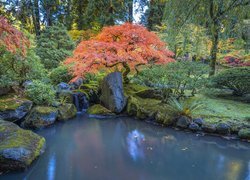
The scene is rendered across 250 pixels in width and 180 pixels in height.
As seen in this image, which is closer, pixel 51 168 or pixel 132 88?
pixel 51 168

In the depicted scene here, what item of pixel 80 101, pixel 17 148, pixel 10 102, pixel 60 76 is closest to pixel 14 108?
pixel 10 102

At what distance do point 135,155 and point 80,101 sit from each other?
3.92 m

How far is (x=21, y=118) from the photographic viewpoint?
5.79 meters

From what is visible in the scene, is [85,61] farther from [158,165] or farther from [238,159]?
[238,159]

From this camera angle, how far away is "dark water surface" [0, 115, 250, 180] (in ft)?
11.8

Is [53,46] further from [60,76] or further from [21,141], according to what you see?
[21,141]

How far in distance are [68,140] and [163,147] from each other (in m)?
2.13

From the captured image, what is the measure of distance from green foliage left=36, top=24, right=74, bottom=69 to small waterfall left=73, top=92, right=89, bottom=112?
140 inches

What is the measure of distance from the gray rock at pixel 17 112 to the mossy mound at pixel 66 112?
826 millimetres

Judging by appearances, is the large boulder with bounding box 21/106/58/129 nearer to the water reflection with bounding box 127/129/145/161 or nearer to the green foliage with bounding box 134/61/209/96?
the water reflection with bounding box 127/129/145/161

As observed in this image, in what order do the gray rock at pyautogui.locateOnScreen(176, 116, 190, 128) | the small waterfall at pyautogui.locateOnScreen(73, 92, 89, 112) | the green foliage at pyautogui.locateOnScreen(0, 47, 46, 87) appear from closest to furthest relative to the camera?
the gray rock at pyautogui.locateOnScreen(176, 116, 190, 128)
the green foliage at pyautogui.locateOnScreen(0, 47, 46, 87)
the small waterfall at pyautogui.locateOnScreen(73, 92, 89, 112)

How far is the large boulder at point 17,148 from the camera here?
361 cm

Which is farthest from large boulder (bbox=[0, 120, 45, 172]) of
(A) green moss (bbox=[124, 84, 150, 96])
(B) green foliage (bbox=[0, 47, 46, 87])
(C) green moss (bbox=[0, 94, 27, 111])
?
(A) green moss (bbox=[124, 84, 150, 96])

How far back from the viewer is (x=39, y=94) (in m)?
6.35
